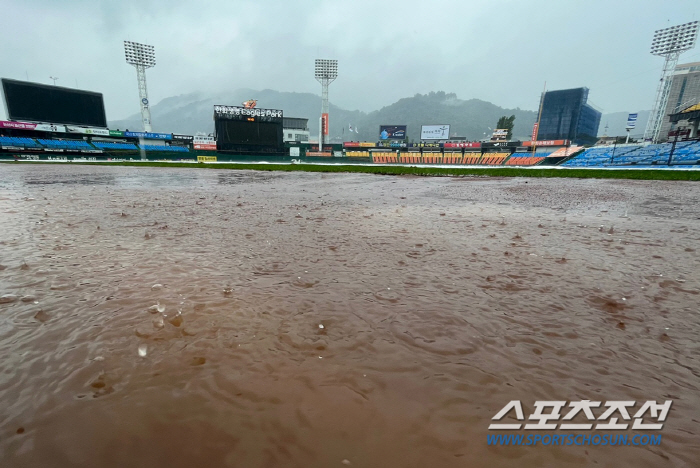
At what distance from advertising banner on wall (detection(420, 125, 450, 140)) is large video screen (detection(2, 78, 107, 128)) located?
68462 millimetres

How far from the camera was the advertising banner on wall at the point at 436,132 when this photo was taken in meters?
73.2

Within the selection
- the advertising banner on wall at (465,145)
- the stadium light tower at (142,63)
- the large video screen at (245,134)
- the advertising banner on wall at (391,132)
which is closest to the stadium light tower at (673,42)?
the advertising banner on wall at (465,145)

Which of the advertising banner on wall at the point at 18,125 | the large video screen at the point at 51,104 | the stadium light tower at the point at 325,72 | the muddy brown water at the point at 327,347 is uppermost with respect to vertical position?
the stadium light tower at the point at 325,72

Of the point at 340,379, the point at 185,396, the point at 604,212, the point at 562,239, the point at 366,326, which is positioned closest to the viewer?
the point at 185,396

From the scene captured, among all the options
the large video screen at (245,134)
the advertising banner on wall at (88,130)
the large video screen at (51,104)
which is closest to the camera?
the large video screen at (51,104)

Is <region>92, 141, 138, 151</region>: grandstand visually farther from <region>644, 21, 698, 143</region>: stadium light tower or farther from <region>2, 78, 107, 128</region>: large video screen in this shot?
<region>644, 21, 698, 143</region>: stadium light tower

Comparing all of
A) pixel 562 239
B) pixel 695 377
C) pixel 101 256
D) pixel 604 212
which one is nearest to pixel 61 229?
pixel 101 256

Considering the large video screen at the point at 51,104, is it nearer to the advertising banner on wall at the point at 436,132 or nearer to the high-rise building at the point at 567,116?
the advertising banner on wall at the point at 436,132

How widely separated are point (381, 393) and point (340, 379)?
280 mm

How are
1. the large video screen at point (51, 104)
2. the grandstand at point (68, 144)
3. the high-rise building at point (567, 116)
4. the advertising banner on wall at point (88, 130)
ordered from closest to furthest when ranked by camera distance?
the large video screen at point (51, 104)
the grandstand at point (68, 144)
the advertising banner on wall at point (88, 130)
the high-rise building at point (567, 116)

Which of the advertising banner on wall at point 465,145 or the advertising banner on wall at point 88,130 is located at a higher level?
the advertising banner on wall at point 465,145

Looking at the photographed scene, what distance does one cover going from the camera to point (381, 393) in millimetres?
1861

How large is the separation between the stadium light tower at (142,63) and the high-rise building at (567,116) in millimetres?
126016

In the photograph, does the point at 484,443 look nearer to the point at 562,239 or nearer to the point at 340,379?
the point at 340,379
